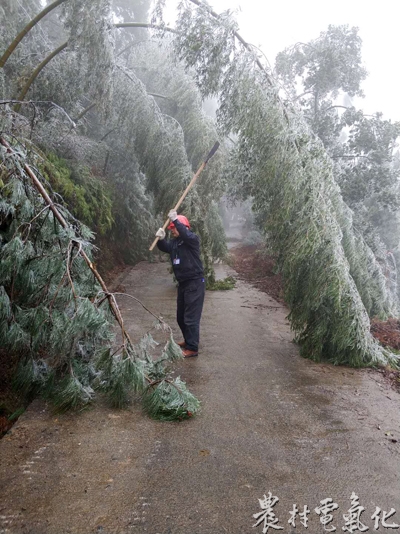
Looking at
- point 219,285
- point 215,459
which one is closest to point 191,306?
point 215,459

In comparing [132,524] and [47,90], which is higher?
[47,90]

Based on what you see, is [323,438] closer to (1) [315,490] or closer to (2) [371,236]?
(1) [315,490]

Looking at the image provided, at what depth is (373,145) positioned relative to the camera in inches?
417

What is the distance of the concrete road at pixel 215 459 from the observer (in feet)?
8.36

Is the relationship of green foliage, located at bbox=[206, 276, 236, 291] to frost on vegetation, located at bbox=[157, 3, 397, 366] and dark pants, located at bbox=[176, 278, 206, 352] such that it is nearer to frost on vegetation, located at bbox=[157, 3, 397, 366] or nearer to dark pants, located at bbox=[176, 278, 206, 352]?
frost on vegetation, located at bbox=[157, 3, 397, 366]

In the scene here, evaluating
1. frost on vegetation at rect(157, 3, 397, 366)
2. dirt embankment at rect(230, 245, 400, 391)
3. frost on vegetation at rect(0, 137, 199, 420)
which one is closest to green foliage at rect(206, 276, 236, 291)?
dirt embankment at rect(230, 245, 400, 391)

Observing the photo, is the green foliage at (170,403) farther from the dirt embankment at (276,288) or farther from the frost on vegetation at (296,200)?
the dirt embankment at (276,288)

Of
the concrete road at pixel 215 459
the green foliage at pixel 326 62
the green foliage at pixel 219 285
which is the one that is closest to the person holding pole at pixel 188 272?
the concrete road at pixel 215 459

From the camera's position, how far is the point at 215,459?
10.4ft

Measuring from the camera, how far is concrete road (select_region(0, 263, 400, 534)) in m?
2.55

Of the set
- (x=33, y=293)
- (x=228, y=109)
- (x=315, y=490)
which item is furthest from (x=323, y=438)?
(x=228, y=109)

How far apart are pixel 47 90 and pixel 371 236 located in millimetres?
8328

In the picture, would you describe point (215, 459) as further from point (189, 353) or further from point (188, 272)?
point (188, 272)

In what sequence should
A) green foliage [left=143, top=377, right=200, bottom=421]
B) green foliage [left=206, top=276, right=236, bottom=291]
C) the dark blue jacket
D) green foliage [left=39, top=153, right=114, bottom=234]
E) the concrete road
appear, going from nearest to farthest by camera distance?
the concrete road < green foliage [left=143, top=377, right=200, bottom=421] < the dark blue jacket < green foliage [left=39, top=153, right=114, bottom=234] < green foliage [left=206, top=276, right=236, bottom=291]
